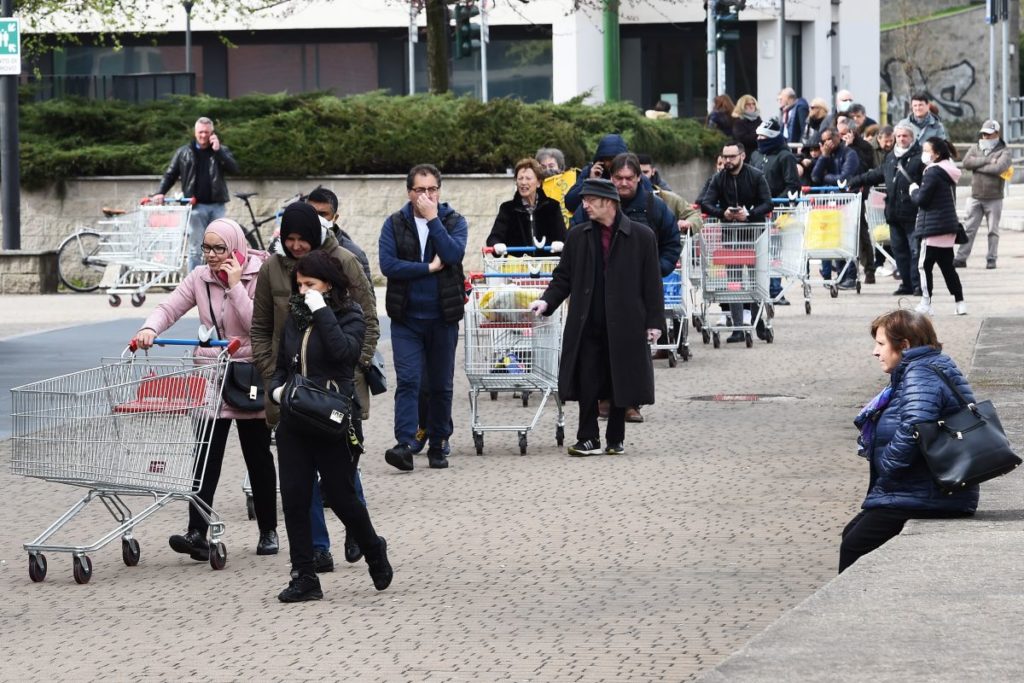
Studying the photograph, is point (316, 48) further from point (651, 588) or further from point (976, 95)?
point (651, 588)

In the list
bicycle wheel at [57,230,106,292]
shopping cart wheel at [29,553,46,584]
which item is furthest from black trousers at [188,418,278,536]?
bicycle wheel at [57,230,106,292]

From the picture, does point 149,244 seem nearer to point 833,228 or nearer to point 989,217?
point 833,228

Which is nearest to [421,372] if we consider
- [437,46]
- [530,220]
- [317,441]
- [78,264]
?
[530,220]

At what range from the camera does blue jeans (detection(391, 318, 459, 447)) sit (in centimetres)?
1200

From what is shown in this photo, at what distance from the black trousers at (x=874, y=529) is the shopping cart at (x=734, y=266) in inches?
404

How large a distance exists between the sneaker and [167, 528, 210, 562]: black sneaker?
363 centimetres

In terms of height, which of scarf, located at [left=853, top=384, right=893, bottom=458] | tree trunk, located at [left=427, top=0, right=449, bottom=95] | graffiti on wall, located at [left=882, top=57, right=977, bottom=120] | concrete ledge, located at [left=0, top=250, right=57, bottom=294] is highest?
graffiti on wall, located at [left=882, top=57, right=977, bottom=120]

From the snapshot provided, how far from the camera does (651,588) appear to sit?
8.30 metres

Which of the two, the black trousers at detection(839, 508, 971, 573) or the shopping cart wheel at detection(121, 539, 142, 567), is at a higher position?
the black trousers at detection(839, 508, 971, 573)

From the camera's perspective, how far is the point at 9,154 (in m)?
24.7

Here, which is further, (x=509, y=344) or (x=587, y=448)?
(x=509, y=344)

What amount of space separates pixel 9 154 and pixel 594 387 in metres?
14.4

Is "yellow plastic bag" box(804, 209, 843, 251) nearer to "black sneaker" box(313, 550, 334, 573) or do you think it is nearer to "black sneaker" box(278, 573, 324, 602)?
"black sneaker" box(313, 550, 334, 573)

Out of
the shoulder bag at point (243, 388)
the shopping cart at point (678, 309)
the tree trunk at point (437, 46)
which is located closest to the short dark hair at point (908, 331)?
the shoulder bag at point (243, 388)
